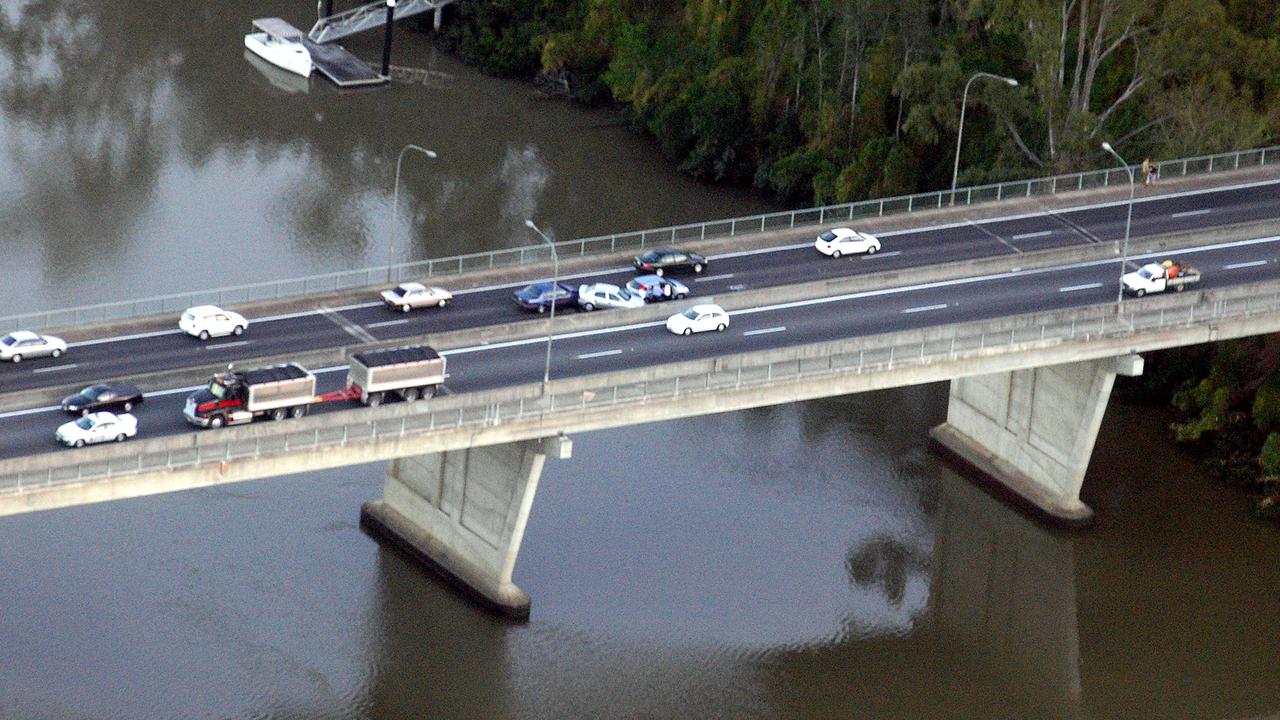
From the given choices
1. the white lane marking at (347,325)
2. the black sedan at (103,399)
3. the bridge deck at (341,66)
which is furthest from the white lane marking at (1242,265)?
the bridge deck at (341,66)

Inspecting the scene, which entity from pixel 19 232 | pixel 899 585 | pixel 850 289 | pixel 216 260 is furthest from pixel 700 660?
pixel 19 232

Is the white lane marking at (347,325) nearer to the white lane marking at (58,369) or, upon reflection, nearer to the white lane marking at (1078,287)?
the white lane marking at (58,369)

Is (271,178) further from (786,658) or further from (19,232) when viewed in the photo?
(786,658)

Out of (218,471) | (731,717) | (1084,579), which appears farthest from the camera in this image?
(1084,579)

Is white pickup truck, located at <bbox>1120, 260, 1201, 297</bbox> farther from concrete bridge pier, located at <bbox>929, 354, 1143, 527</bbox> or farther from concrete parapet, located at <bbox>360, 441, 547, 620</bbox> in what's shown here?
concrete parapet, located at <bbox>360, 441, 547, 620</bbox>

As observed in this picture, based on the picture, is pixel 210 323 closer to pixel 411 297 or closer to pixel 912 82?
pixel 411 297

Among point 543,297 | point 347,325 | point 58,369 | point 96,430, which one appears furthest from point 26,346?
point 543,297
